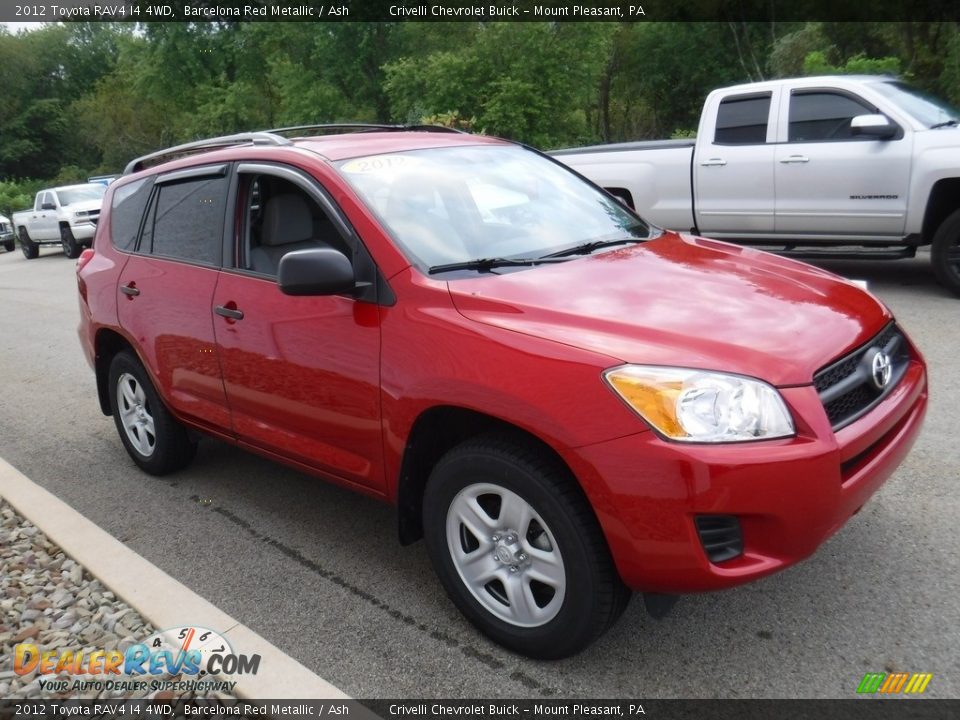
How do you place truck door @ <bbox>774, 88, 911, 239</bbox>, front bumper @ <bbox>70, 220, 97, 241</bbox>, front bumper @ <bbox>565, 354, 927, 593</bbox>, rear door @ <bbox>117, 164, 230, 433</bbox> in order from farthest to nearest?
front bumper @ <bbox>70, 220, 97, 241</bbox>
truck door @ <bbox>774, 88, 911, 239</bbox>
rear door @ <bbox>117, 164, 230, 433</bbox>
front bumper @ <bbox>565, 354, 927, 593</bbox>

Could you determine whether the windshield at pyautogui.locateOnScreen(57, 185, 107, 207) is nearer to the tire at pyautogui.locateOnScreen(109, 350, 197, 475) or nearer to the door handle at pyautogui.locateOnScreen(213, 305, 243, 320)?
the tire at pyautogui.locateOnScreen(109, 350, 197, 475)

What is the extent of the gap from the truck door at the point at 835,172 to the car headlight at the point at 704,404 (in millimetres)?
5960

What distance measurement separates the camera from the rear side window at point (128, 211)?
15.9ft

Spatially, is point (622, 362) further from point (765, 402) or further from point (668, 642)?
point (668, 642)

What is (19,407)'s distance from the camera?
6871mm

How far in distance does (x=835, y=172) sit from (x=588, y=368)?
6286 millimetres

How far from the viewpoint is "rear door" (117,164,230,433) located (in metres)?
4.13

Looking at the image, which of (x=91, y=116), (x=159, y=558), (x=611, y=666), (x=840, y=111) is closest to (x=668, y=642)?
(x=611, y=666)

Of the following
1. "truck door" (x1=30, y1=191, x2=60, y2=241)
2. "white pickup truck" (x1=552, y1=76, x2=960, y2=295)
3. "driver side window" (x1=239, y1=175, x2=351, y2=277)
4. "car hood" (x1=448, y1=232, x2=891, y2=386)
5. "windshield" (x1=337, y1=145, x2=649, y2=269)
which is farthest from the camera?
"truck door" (x1=30, y1=191, x2=60, y2=241)

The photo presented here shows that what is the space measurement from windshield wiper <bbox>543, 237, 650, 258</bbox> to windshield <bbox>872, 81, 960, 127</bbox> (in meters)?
5.14

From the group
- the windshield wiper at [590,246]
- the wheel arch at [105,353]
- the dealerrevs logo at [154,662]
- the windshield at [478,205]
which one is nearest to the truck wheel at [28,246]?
the wheel arch at [105,353]

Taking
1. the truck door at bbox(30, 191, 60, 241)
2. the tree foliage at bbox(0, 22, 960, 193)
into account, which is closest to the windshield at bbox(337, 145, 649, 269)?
the tree foliage at bbox(0, 22, 960, 193)

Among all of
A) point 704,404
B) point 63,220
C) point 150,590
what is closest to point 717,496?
point 704,404

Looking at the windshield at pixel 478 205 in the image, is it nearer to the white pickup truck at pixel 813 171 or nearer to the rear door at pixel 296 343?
the rear door at pixel 296 343
